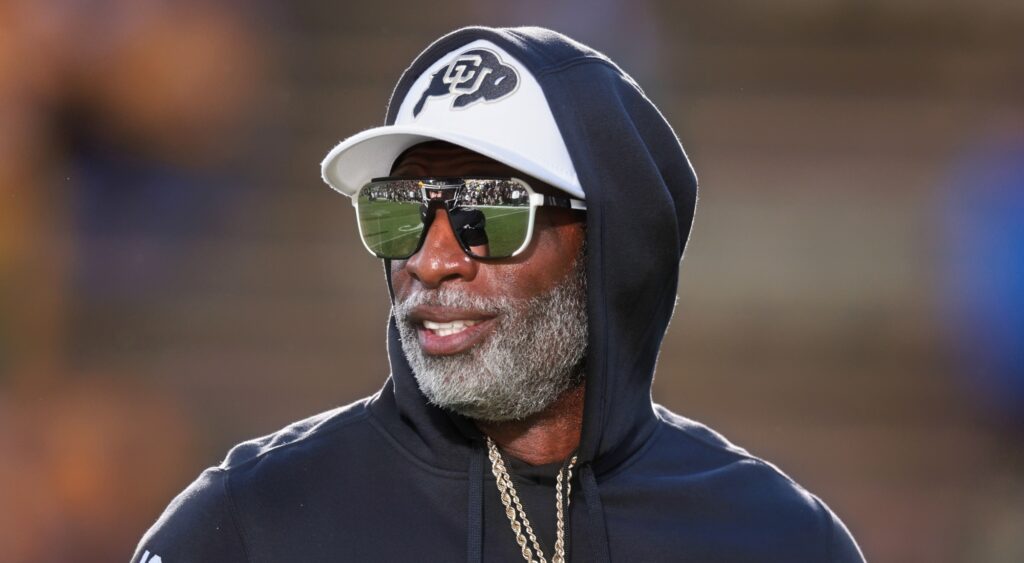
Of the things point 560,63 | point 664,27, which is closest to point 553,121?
point 560,63

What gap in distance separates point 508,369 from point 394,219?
1.06ft

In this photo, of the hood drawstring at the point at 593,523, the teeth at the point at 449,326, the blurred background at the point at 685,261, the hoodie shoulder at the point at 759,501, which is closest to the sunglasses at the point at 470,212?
the teeth at the point at 449,326

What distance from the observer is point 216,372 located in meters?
6.04

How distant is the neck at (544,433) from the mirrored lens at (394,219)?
1.15ft

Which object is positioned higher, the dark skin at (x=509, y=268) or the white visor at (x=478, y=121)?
the white visor at (x=478, y=121)

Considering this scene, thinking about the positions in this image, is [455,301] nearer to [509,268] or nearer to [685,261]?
[509,268]

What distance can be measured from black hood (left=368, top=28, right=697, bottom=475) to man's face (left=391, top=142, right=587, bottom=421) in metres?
Result: 0.06

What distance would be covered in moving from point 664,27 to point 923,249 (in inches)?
64.0

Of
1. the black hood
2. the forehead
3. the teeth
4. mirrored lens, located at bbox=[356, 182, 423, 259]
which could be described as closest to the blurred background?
the black hood

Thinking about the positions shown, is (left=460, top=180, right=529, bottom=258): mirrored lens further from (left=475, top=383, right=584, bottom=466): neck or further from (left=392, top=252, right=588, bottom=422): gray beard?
(left=475, top=383, right=584, bottom=466): neck

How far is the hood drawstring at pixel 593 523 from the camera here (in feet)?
7.28

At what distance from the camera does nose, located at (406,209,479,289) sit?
216 cm

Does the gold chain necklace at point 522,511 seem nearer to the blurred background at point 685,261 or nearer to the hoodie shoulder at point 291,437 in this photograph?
the hoodie shoulder at point 291,437

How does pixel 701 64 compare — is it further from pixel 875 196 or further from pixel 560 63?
pixel 560 63
